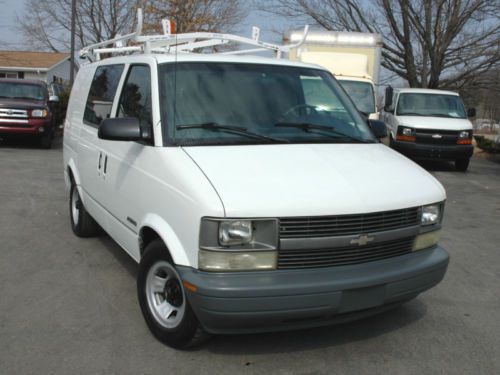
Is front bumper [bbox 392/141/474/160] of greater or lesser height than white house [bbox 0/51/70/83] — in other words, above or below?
below

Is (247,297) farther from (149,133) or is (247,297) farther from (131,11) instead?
(131,11)

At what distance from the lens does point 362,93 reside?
12.9 m

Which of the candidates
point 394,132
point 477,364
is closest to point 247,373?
point 477,364

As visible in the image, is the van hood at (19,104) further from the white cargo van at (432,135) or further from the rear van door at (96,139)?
the rear van door at (96,139)

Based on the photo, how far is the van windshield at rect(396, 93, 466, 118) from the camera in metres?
14.1

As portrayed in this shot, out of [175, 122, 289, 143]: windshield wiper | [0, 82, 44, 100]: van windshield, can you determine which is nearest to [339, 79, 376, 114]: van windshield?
[0, 82, 44, 100]: van windshield

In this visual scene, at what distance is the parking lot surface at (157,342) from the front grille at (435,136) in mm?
7356

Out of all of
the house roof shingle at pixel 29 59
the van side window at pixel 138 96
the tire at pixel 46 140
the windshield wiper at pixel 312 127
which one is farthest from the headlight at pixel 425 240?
the house roof shingle at pixel 29 59

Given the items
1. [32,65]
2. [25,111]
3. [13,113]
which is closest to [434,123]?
[25,111]

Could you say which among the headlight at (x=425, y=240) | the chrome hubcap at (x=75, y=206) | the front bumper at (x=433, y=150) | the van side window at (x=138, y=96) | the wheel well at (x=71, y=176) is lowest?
the front bumper at (x=433, y=150)

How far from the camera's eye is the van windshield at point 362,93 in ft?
41.9

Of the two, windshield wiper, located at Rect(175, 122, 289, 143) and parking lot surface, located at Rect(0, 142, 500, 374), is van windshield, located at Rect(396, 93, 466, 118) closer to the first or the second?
parking lot surface, located at Rect(0, 142, 500, 374)

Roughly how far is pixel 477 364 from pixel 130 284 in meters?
2.75

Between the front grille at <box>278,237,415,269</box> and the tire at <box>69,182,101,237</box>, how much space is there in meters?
3.29
